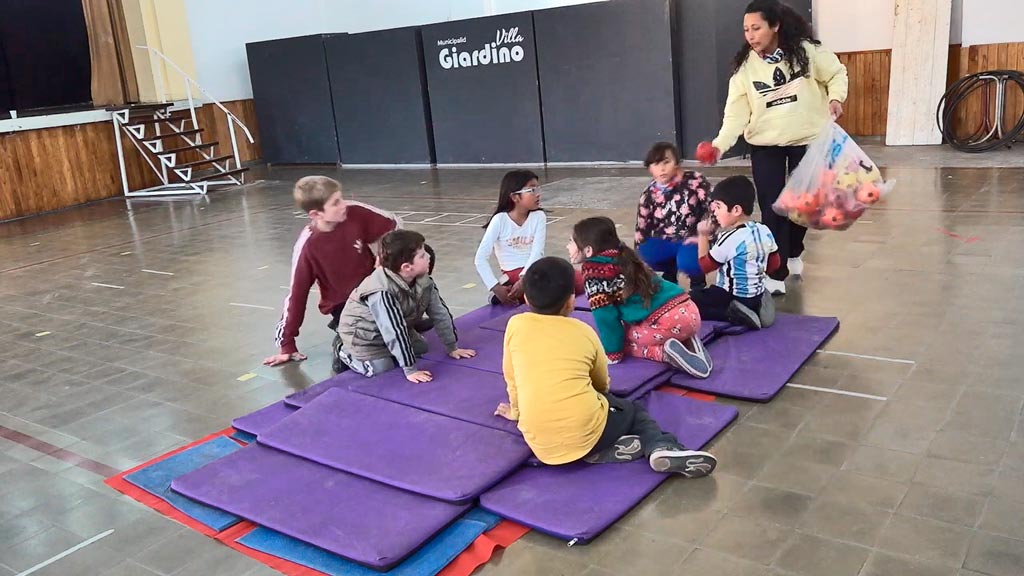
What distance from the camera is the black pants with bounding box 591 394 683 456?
299cm

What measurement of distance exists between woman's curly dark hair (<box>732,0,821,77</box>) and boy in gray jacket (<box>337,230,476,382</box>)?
7.39ft

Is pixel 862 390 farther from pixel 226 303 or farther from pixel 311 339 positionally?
pixel 226 303

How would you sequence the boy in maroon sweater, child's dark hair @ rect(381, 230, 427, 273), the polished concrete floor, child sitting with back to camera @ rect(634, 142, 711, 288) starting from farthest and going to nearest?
child sitting with back to camera @ rect(634, 142, 711, 288) < the boy in maroon sweater < child's dark hair @ rect(381, 230, 427, 273) < the polished concrete floor

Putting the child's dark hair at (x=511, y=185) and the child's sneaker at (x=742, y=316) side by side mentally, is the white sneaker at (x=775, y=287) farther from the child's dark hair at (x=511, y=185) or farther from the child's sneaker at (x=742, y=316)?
the child's dark hair at (x=511, y=185)

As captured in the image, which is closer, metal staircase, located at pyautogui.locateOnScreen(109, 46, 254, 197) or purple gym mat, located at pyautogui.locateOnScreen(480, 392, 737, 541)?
purple gym mat, located at pyautogui.locateOnScreen(480, 392, 737, 541)

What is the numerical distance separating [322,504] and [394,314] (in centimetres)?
111

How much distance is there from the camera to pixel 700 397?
141 inches

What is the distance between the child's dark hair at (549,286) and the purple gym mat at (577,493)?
582mm

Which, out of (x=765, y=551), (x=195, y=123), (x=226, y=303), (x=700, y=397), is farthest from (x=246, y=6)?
(x=765, y=551)

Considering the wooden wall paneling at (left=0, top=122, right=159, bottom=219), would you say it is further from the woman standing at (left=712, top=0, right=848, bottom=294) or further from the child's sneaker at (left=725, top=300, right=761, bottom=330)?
the child's sneaker at (left=725, top=300, right=761, bottom=330)

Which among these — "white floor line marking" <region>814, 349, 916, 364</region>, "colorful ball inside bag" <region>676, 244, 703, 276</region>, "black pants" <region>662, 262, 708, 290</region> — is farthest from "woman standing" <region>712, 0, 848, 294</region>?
"white floor line marking" <region>814, 349, 916, 364</region>

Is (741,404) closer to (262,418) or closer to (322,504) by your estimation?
(322,504)

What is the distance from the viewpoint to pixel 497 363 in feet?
13.1

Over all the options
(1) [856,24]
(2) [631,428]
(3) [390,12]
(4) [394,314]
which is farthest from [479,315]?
(3) [390,12]
